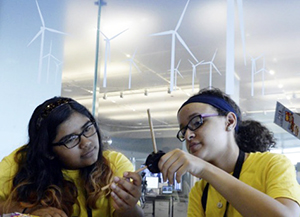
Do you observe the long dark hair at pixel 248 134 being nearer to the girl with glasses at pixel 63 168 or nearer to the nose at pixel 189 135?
the nose at pixel 189 135

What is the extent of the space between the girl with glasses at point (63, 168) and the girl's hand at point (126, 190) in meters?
0.02

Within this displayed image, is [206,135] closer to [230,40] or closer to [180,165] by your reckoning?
[180,165]

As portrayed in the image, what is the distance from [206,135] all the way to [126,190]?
1.22 feet

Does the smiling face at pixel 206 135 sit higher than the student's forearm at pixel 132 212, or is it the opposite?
the smiling face at pixel 206 135

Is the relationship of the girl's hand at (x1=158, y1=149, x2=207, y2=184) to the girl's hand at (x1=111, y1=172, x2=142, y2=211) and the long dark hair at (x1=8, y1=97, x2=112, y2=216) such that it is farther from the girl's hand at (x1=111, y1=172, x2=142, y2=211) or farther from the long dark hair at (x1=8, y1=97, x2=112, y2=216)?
the long dark hair at (x1=8, y1=97, x2=112, y2=216)

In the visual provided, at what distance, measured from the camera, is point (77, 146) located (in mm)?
1533

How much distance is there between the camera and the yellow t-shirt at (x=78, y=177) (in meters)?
1.51

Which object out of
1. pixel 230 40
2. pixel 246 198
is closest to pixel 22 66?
pixel 230 40

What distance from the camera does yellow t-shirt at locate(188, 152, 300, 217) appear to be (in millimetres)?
1089

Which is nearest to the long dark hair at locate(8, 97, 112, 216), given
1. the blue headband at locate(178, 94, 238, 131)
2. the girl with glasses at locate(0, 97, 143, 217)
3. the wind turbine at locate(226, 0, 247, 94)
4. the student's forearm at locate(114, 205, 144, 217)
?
the girl with glasses at locate(0, 97, 143, 217)

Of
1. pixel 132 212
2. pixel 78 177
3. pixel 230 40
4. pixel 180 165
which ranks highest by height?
pixel 230 40

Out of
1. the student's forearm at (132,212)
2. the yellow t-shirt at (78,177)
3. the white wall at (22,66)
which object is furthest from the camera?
the white wall at (22,66)

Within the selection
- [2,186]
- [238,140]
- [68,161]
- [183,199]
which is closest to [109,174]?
[68,161]

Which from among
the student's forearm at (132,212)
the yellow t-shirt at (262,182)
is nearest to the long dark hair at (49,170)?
the student's forearm at (132,212)
